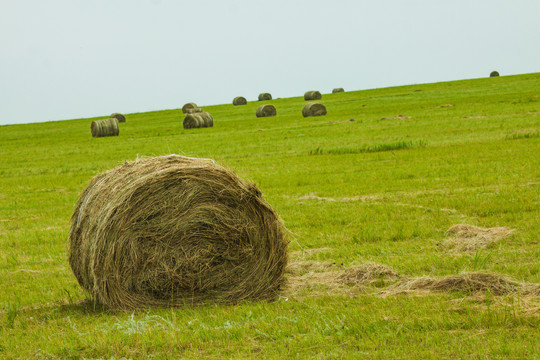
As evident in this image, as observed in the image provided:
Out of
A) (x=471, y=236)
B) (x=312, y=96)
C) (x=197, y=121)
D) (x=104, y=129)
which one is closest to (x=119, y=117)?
(x=104, y=129)

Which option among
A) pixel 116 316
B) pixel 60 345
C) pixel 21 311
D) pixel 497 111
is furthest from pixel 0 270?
pixel 497 111

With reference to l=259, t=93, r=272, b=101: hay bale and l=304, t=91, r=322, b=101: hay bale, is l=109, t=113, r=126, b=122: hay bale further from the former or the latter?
l=259, t=93, r=272, b=101: hay bale

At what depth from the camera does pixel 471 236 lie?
9.34 metres

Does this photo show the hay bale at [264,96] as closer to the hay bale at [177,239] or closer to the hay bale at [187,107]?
the hay bale at [187,107]

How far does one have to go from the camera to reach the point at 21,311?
292 inches

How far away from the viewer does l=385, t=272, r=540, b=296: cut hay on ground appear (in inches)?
259

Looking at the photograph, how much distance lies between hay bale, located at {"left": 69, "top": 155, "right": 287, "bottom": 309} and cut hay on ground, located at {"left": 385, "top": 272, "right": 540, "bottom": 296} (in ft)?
5.65

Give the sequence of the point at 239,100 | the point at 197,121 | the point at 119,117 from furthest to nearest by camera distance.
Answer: the point at 239,100
the point at 119,117
the point at 197,121

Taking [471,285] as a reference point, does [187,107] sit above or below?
above

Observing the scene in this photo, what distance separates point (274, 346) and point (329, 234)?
4978 mm

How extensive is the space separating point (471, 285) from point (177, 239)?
11.7 feet

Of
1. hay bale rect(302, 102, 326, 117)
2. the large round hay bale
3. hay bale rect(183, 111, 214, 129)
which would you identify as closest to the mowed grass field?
hay bale rect(183, 111, 214, 129)

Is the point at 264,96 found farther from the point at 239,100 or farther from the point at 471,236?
the point at 471,236

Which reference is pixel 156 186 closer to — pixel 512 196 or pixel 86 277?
pixel 86 277
